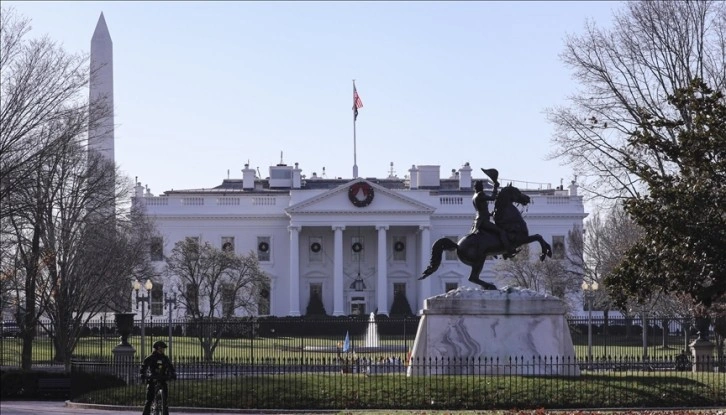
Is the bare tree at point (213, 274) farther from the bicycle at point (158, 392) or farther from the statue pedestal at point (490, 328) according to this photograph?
the bicycle at point (158, 392)

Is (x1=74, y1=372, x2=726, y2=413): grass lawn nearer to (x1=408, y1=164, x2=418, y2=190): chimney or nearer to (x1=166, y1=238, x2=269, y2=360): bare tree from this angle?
(x1=166, y1=238, x2=269, y2=360): bare tree

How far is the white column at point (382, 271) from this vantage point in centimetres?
9656

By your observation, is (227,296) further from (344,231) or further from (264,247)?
(344,231)

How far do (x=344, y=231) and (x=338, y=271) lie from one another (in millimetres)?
3870

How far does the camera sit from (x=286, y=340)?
5681 cm

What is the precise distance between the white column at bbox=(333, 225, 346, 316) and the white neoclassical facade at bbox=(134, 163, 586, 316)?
0.07m

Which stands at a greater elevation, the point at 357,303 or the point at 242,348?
the point at 357,303

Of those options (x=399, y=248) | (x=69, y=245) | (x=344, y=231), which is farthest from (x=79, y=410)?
(x=399, y=248)

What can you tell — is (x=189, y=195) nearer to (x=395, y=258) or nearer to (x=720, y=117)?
(x=395, y=258)

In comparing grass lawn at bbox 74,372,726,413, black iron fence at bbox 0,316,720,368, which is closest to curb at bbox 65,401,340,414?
grass lawn at bbox 74,372,726,413

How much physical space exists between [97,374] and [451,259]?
68.2 meters

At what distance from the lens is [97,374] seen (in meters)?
32.9

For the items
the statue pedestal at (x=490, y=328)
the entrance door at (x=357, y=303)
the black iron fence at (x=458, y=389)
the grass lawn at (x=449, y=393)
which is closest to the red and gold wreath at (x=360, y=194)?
the entrance door at (x=357, y=303)

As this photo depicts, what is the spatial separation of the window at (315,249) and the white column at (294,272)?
222cm
